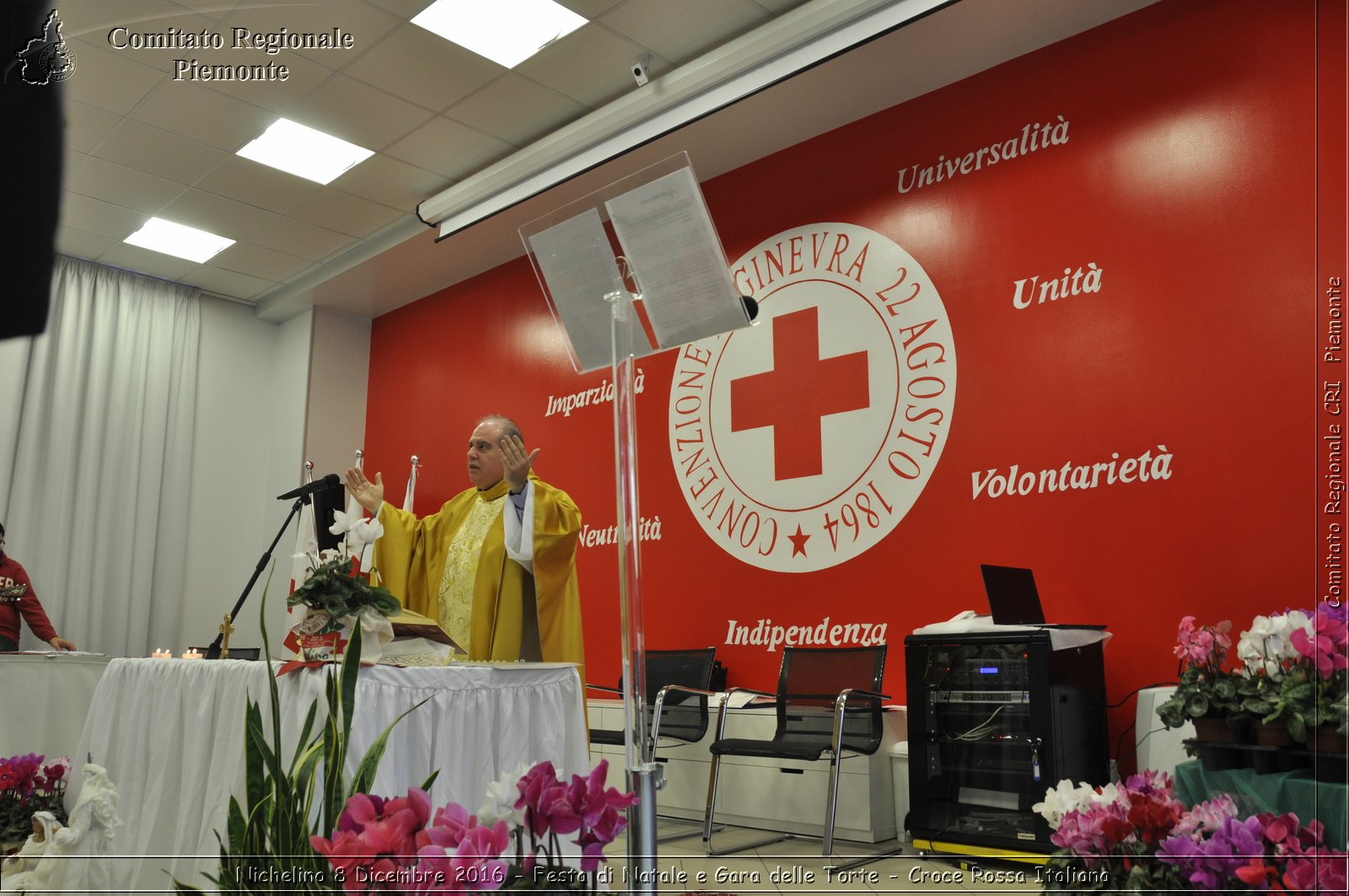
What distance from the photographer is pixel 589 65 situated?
465 centimetres

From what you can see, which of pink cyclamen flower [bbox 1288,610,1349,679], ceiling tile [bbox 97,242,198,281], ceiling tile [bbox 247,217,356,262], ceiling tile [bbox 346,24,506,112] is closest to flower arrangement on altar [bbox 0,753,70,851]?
ceiling tile [bbox 346,24,506,112]

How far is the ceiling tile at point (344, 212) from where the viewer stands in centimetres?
591

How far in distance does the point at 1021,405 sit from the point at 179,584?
5881 millimetres

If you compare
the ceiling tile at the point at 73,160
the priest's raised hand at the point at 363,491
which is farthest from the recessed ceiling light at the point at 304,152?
the priest's raised hand at the point at 363,491

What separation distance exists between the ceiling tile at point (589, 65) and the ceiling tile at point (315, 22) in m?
0.66

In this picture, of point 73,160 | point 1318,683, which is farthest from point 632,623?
point 73,160

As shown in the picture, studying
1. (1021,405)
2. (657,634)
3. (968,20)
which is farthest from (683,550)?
(968,20)

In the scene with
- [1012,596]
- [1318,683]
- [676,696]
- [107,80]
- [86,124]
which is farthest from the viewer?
[86,124]

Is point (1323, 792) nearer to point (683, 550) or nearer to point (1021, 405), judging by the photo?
point (1021, 405)

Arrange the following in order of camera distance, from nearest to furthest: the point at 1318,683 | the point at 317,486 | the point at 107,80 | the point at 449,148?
the point at 1318,683 → the point at 317,486 → the point at 107,80 → the point at 449,148

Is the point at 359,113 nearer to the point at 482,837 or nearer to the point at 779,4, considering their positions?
the point at 779,4

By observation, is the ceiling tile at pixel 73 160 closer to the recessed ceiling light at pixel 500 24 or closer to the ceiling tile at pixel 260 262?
the ceiling tile at pixel 260 262

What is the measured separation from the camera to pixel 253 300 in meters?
7.68

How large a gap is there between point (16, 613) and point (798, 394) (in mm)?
4092
